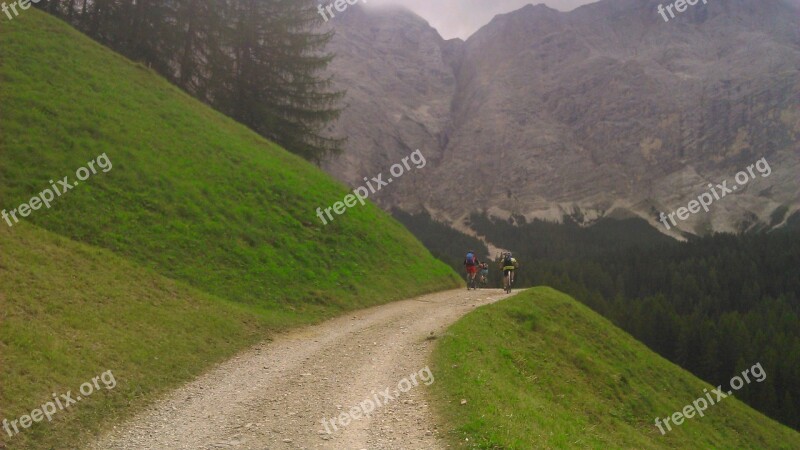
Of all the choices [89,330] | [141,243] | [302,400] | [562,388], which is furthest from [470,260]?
[89,330]

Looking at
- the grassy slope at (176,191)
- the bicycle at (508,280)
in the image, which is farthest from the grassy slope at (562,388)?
the grassy slope at (176,191)

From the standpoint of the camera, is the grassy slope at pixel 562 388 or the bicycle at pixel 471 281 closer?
the grassy slope at pixel 562 388

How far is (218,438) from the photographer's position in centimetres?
1105

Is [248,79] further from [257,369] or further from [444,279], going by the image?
[257,369]

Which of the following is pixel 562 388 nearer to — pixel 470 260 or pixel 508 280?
pixel 508 280

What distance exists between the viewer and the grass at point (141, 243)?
42.4 ft

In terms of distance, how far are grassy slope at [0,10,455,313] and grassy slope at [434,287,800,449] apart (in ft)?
25.5

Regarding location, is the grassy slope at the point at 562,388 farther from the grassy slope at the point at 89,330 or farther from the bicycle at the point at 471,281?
the grassy slope at the point at 89,330

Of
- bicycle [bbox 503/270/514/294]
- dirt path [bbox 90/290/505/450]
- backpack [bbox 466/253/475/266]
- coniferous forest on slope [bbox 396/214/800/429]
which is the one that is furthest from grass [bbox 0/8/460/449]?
coniferous forest on slope [bbox 396/214/800/429]

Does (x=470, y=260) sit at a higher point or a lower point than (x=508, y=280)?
higher

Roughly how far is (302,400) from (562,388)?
12.2m

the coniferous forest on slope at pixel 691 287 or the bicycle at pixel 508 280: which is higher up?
the bicycle at pixel 508 280

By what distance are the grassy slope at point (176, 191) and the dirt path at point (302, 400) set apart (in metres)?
5.36

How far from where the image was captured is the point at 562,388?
68.3 ft
